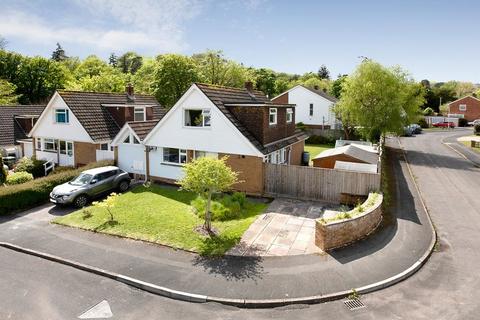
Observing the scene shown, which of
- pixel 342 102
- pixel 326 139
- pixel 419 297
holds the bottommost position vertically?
pixel 419 297

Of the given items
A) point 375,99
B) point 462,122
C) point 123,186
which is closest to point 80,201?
point 123,186

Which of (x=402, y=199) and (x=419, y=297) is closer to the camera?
(x=419, y=297)

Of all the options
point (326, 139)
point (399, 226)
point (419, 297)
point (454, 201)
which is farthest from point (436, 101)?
point (419, 297)

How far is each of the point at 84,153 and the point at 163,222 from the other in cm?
1475

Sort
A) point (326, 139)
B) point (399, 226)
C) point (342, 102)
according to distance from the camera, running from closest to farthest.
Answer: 1. point (399, 226)
2. point (342, 102)
3. point (326, 139)

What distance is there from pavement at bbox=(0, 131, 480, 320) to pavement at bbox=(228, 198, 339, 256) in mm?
3489

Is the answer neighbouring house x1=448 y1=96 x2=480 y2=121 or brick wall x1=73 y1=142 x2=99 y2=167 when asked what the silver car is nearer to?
brick wall x1=73 y1=142 x2=99 y2=167

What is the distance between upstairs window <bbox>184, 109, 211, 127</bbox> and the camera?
22.5 m

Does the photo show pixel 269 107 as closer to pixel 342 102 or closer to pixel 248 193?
pixel 248 193

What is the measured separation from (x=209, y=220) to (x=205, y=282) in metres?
4.21

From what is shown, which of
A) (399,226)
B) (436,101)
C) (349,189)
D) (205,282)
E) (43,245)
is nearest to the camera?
(205,282)

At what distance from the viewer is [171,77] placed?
49.5m

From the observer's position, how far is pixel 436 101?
309 ft

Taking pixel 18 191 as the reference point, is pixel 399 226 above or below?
below
